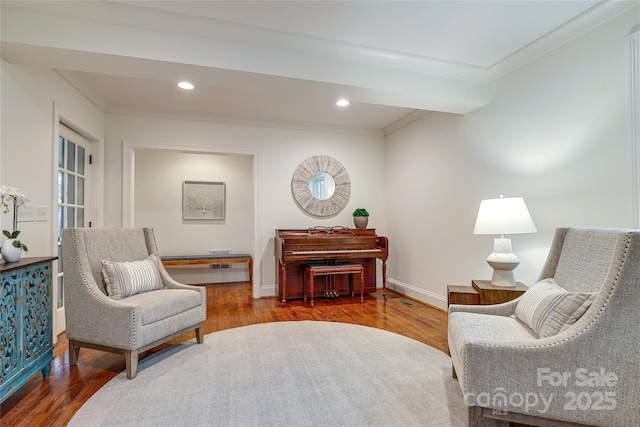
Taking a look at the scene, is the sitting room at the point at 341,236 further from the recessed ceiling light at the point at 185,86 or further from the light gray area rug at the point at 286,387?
the recessed ceiling light at the point at 185,86

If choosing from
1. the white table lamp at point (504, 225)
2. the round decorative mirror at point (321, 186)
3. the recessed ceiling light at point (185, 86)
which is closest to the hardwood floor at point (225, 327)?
the white table lamp at point (504, 225)

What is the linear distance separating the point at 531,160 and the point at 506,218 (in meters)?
0.74

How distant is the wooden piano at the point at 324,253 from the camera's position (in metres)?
3.99

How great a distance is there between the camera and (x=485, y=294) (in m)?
2.40

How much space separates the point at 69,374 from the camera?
2.17 metres

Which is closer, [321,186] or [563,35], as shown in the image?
[563,35]

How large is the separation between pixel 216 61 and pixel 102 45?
2.52ft

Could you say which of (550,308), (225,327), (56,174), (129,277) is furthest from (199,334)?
(550,308)

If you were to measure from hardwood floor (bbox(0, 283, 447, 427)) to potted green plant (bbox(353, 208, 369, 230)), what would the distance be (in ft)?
3.34

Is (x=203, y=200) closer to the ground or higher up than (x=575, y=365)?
higher up

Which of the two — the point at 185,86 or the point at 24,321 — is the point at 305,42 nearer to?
the point at 185,86

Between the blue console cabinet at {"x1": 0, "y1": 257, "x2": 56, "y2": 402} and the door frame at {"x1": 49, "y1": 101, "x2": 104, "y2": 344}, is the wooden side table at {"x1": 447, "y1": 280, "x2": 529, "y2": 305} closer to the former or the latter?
the blue console cabinet at {"x1": 0, "y1": 257, "x2": 56, "y2": 402}

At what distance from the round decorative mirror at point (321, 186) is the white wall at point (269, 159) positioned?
0.09 meters

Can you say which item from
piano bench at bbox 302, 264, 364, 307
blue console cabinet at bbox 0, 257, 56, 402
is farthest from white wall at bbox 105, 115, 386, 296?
blue console cabinet at bbox 0, 257, 56, 402
